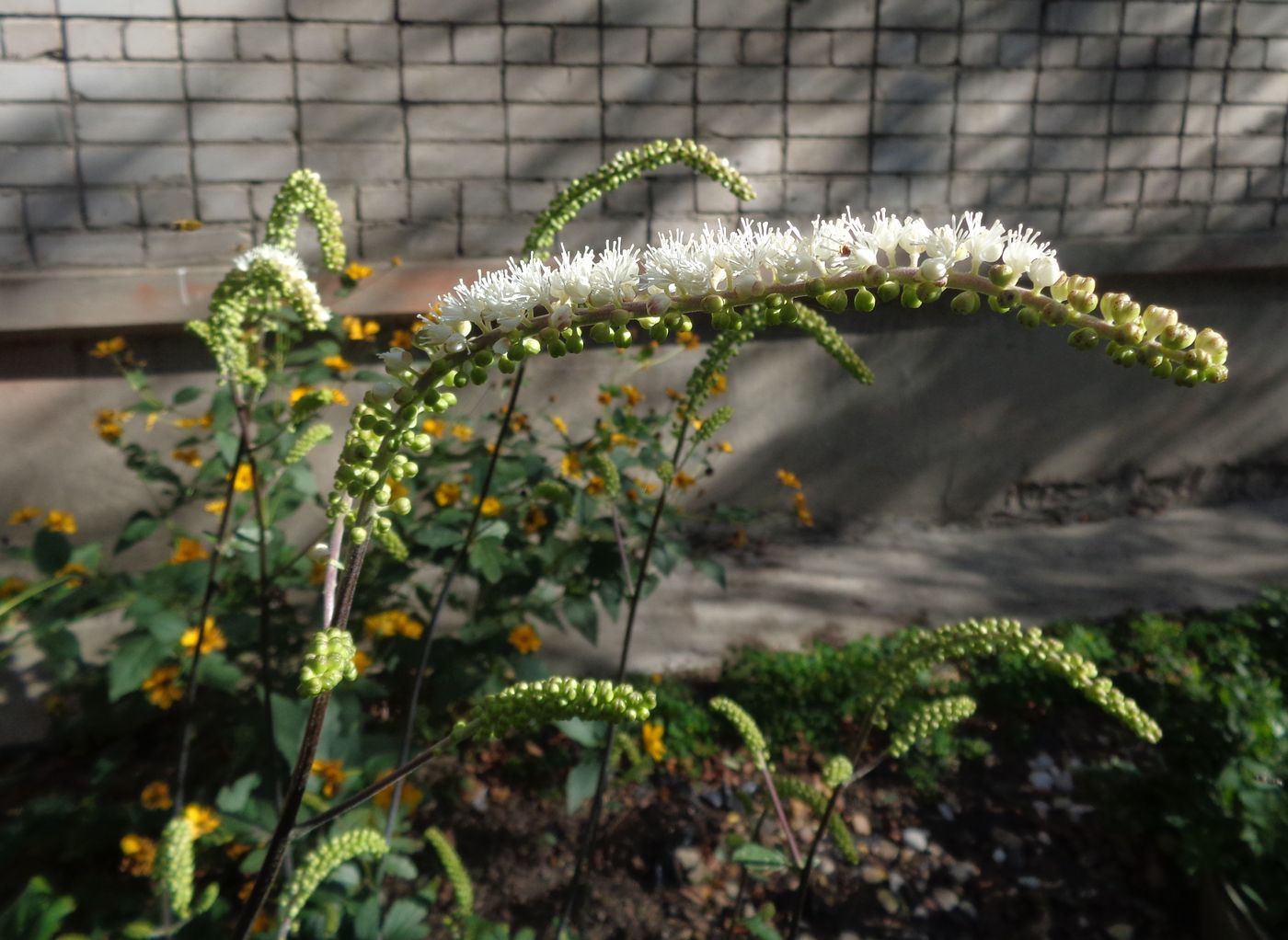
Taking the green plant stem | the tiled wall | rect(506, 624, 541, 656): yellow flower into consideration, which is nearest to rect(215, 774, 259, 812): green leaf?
rect(506, 624, 541, 656): yellow flower

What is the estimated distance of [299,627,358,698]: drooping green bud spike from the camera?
87 centimetres

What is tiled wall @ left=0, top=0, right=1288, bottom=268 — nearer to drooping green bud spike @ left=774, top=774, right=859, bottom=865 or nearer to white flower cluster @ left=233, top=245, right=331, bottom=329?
white flower cluster @ left=233, top=245, right=331, bottom=329

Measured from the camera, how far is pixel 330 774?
195 cm

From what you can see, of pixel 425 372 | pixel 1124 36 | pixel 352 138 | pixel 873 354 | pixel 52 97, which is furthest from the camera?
pixel 873 354

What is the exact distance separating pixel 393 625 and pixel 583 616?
0.50m

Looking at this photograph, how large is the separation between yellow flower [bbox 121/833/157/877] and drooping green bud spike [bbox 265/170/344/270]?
4.21 ft

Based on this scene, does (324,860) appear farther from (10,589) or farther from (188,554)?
(10,589)

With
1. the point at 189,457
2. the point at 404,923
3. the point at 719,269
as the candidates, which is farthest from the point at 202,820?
the point at 719,269

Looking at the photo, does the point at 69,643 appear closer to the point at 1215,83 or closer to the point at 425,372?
the point at 425,372

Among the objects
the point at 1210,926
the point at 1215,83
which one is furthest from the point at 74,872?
the point at 1215,83

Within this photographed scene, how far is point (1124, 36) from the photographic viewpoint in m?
4.26

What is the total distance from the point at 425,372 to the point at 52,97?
3205 mm

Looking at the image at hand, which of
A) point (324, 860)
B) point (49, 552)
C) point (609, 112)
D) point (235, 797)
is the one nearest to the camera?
point (324, 860)

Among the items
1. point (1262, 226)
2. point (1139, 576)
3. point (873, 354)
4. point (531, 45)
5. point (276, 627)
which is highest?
point (531, 45)
